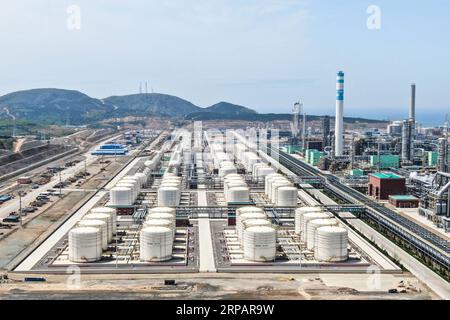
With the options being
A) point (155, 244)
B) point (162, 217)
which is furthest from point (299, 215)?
point (155, 244)

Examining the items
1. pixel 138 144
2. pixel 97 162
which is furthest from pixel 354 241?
pixel 138 144

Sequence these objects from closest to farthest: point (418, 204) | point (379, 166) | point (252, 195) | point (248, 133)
A: point (418, 204)
point (252, 195)
point (379, 166)
point (248, 133)

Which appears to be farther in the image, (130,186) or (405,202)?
(405,202)

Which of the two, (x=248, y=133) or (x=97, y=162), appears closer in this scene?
(x=97, y=162)

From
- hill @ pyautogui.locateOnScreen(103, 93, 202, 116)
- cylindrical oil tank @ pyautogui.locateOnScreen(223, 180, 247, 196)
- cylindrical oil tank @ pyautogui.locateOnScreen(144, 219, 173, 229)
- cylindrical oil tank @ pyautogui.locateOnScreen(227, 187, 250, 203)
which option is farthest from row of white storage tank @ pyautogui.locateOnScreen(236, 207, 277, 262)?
hill @ pyautogui.locateOnScreen(103, 93, 202, 116)

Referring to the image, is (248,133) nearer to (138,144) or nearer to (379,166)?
(138,144)

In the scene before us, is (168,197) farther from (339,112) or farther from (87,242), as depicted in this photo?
(339,112)

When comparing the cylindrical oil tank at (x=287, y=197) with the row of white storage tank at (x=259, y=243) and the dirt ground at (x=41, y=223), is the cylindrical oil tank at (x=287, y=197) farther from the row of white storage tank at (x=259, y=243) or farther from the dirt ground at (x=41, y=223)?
the dirt ground at (x=41, y=223)

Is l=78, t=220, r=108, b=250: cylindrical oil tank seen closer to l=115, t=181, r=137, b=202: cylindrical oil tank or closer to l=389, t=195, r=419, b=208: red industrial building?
l=115, t=181, r=137, b=202: cylindrical oil tank
